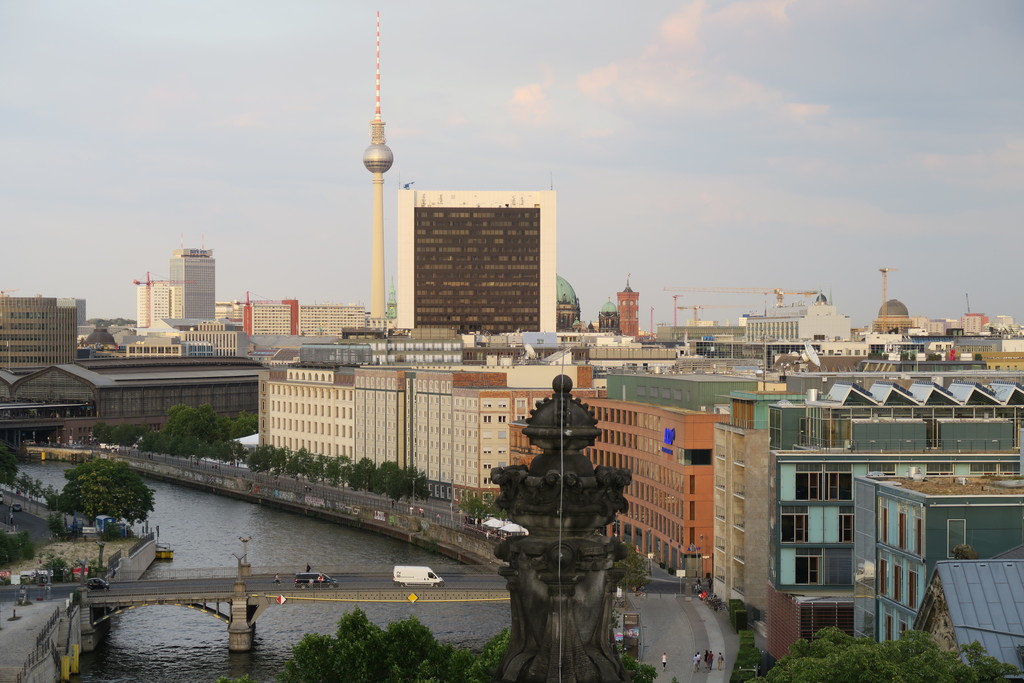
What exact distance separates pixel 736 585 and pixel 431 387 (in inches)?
2785

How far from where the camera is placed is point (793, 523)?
66.3 meters

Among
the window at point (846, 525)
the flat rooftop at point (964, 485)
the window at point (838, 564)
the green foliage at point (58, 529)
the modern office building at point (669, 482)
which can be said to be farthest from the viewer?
the green foliage at point (58, 529)

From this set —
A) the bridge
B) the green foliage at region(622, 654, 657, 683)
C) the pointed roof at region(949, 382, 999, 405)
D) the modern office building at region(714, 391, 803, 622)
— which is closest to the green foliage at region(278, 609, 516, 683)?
the green foliage at region(622, 654, 657, 683)

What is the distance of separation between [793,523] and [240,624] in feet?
92.8

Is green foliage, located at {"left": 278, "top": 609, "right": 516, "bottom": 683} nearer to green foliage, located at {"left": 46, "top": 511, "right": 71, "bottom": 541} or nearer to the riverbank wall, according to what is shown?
the riverbank wall

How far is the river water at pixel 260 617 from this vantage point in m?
73.9

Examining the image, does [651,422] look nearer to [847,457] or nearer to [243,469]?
[847,457]

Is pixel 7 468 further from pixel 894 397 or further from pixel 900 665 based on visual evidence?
pixel 900 665

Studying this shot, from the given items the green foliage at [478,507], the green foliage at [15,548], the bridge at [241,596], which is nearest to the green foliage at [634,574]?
the bridge at [241,596]

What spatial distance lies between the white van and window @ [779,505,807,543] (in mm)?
24714

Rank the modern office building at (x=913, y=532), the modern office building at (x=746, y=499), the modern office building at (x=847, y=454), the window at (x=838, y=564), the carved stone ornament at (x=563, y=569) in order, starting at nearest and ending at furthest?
the carved stone ornament at (x=563, y=569) → the modern office building at (x=913, y=532) → the modern office building at (x=847, y=454) → the window at (x=838, y=564) → the modern office building at (x=746, y=499)

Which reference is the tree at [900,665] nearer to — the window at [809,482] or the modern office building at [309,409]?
the window at [809,482]

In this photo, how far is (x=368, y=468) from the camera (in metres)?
141

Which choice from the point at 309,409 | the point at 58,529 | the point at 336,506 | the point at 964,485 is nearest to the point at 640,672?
the point at 964,485
